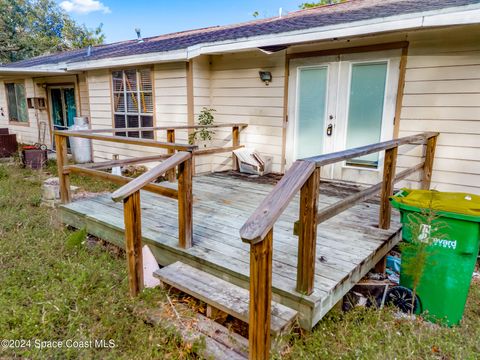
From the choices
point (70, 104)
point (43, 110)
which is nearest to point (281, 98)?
point (70, 104)

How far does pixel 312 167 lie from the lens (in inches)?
73.9

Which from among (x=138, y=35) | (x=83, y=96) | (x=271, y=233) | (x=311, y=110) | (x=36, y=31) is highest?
(x=36, y=31)

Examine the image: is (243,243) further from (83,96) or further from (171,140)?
(83,96)

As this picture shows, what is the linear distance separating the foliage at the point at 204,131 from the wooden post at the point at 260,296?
4.44m

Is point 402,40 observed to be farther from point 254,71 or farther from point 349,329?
point 349,329

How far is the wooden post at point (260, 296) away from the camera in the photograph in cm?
A: 165

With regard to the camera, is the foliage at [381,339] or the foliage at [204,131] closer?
the foliage at [381,339]

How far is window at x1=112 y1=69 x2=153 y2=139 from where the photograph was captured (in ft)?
21.9

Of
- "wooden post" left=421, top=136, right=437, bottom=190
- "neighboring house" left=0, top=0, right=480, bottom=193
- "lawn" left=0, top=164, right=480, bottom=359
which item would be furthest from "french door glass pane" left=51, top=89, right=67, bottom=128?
"wooden post" left=421, top=136, right=437, bottom=190

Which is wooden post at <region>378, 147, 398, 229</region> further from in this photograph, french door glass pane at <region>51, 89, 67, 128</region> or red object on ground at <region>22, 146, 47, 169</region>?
french door glass pane at <region>51, 89, 67, 128</region>

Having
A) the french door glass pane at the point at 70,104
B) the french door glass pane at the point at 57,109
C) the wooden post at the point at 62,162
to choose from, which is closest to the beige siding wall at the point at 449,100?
the wooden post at the point at 62,162

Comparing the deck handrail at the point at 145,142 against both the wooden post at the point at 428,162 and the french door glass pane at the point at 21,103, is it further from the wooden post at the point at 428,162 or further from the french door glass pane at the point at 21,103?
the french door glass pane at the point at 21,103

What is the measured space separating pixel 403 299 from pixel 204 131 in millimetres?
4298

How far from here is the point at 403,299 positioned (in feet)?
8.33
